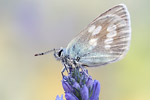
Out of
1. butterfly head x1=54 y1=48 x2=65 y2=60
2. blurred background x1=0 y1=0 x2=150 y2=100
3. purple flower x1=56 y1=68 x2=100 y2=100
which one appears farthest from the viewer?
blurred background x1=0 y1=0 x2=150 y2=100

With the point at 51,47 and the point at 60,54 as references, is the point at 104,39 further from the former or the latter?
the point at 51,47

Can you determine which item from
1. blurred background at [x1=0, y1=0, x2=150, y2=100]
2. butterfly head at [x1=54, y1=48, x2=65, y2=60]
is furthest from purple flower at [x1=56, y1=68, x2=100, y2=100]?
blurred background at [x1=0, y1=0, x2=150, y2=100]

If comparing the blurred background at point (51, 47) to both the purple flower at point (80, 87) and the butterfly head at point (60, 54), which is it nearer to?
the butterfly head at point (60, 54)

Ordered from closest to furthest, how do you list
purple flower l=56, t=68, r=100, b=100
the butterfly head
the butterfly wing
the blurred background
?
purple flower l=56, t=68, r=100, b=100 < the butterfly head < the butterfly wing < the blurred background

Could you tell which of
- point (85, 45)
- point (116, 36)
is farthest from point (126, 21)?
point (85, 45)

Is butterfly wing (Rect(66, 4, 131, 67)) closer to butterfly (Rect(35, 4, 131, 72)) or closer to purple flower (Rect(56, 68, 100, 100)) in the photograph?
butterfly (Rect(35, 4, 131, 72))

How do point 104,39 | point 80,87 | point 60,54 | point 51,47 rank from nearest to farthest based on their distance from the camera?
point 80,87 < point 60,54 < point 104,39 < point 51,47

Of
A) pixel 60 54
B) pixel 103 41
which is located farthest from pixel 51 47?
pixel 60 54
